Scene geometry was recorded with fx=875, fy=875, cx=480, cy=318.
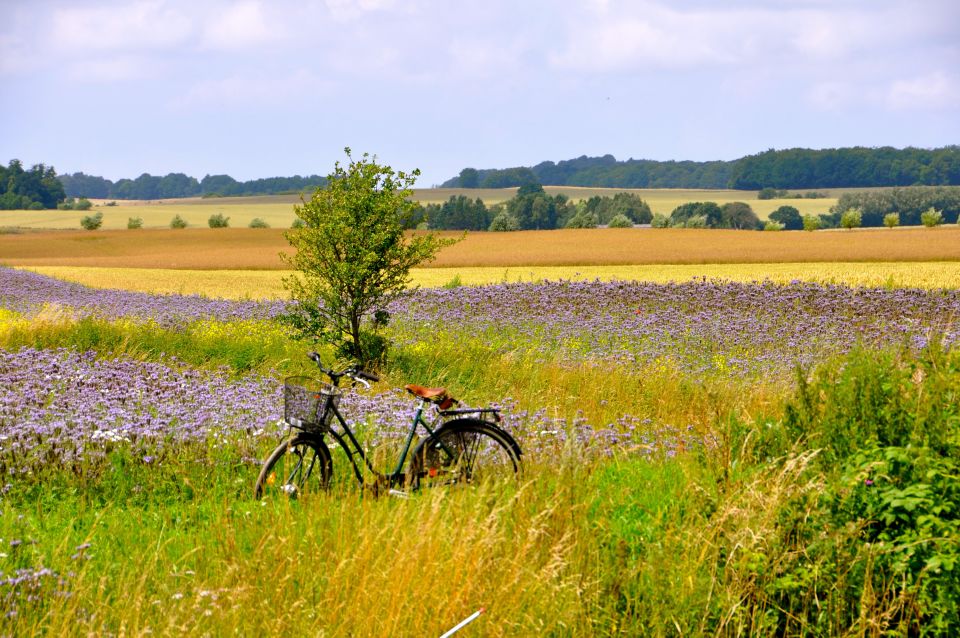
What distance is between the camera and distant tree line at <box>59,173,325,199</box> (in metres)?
162

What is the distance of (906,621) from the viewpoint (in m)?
4.50

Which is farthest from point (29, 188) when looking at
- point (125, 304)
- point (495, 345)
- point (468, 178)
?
point (495, 345)

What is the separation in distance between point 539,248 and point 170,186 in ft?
455

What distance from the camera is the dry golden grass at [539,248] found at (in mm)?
41844

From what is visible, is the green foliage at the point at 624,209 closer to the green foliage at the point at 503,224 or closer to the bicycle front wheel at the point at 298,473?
the green foliage at the point at 503,224

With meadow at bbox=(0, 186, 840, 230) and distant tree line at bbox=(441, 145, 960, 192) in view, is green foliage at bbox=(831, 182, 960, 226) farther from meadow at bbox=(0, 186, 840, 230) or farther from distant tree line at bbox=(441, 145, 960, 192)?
distant tree line at bbox=(441, 145, 960, 192)

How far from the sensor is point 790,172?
442ft

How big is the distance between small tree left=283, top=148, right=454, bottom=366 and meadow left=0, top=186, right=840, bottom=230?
71.7 m

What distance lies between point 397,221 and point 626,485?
8403mm

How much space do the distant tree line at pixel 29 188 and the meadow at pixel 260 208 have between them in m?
5.35

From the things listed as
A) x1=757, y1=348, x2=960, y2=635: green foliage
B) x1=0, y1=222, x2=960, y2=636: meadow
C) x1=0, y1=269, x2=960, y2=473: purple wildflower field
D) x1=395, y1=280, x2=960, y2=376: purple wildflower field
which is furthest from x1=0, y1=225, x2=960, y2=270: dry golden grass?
x1=757, y1=348, x2=960, y2=635: green foliage

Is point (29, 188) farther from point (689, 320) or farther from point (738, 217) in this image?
point (689, 320)

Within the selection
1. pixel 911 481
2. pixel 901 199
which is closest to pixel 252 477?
pixel 911 481

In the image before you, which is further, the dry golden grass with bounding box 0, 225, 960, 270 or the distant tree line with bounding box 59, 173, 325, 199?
the distant tree line with bounding box 59, 173, 325, 199
